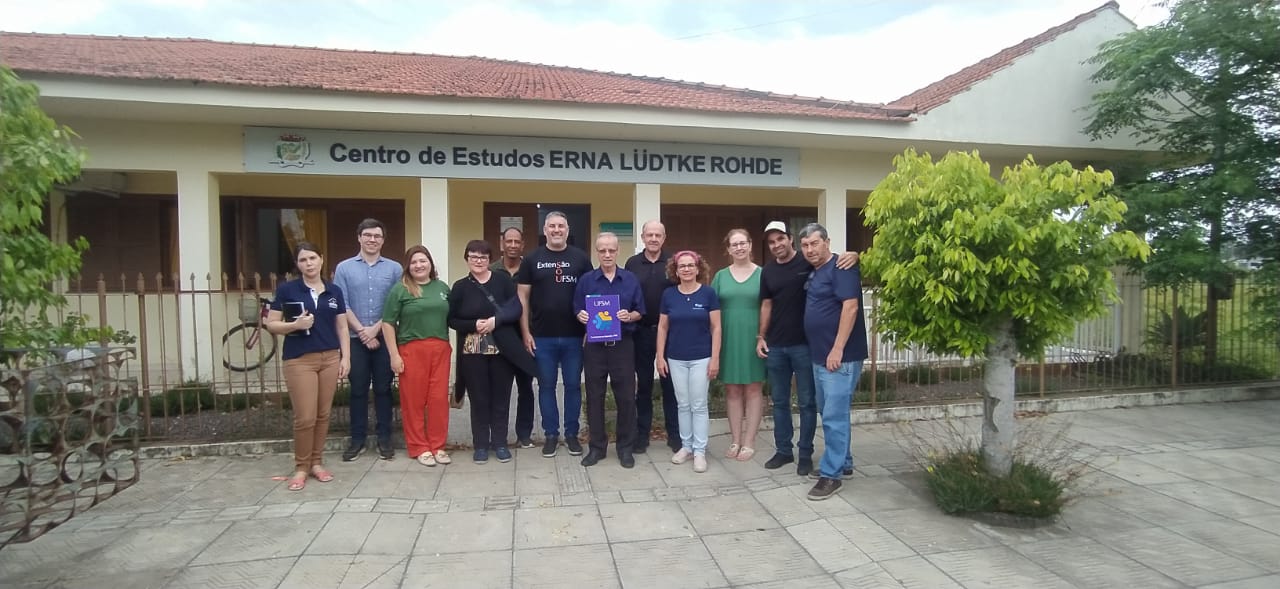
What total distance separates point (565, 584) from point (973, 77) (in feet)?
29.3

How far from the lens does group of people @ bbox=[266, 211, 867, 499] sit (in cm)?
469

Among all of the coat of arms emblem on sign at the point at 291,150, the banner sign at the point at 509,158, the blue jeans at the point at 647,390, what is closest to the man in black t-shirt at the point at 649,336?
the blue jeans at the point at 647,390

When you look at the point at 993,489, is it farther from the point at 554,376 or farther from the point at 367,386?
the point at 367,386

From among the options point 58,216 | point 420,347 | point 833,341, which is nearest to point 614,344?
point 420,347

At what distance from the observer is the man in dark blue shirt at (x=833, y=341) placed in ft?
14.3

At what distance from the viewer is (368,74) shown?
8.19m

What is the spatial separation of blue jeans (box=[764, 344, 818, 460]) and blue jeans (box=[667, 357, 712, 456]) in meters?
0.50

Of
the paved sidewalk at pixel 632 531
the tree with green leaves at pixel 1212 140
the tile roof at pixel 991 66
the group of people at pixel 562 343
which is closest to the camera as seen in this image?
the paved sidewalk at pixel 632 531

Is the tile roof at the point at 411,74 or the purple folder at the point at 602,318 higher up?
the tile roof at the point at 411,74

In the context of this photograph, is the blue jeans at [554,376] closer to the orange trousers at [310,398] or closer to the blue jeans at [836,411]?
the orange trousers at [310,398]

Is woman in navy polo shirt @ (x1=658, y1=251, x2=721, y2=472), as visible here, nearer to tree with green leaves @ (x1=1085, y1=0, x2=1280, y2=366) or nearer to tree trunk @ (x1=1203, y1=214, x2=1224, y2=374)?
tree with green leaves @ (x1=1085, y1=0, x2=1280, y2=366)

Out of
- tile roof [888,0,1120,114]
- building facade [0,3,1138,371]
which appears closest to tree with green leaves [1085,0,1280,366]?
tile roof [888,0,1120,114]

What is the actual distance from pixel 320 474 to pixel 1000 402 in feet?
15.1

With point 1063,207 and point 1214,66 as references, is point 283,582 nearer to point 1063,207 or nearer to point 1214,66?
point 1063,207
